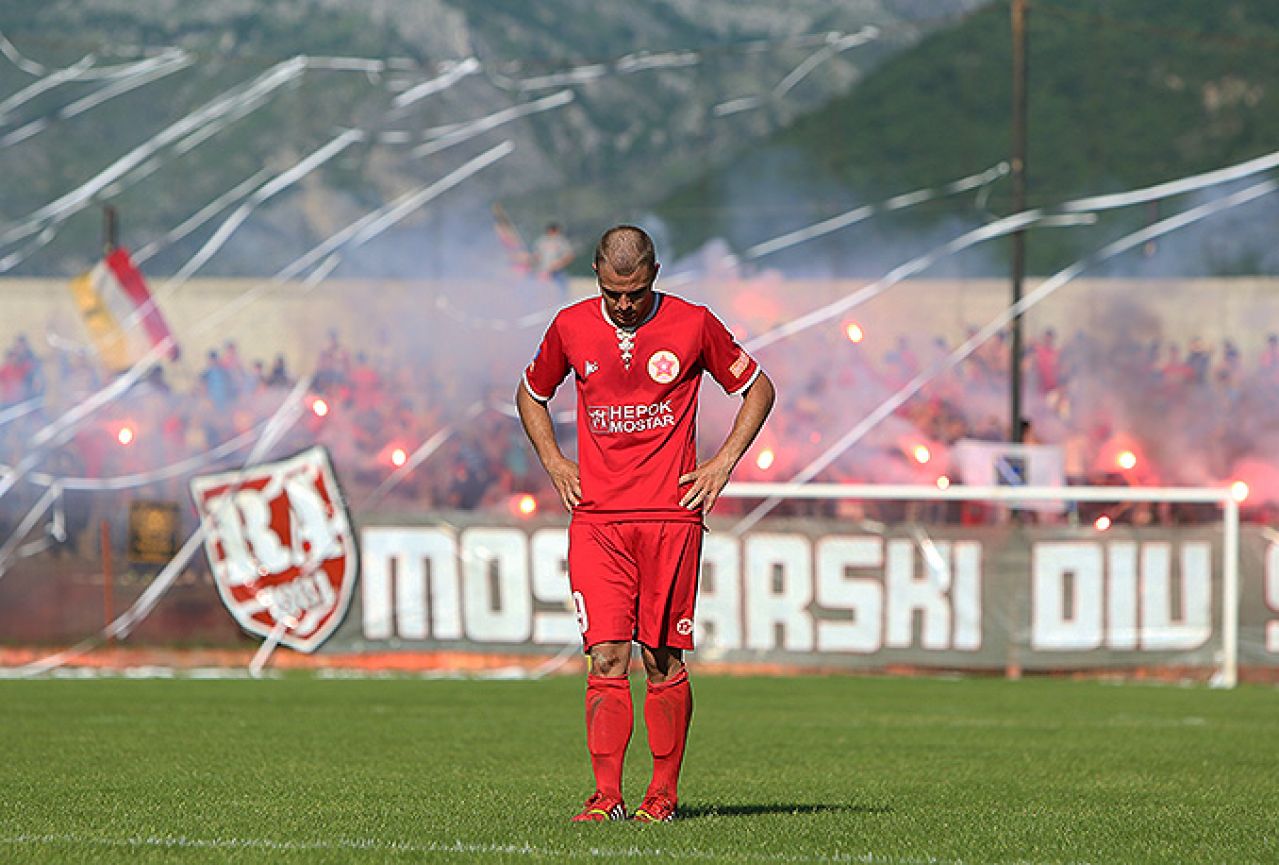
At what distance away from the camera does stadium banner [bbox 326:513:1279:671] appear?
64.1 ft

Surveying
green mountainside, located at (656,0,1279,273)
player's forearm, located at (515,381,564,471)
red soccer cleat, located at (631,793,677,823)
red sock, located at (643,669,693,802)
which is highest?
green mountainside, located at (656,0,1279,273)

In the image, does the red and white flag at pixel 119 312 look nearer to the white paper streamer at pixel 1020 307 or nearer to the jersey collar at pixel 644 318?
the white paper streamer at pixel 1020 307

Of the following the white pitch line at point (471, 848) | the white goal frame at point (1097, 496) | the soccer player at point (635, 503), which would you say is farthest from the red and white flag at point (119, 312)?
the white pitch line at point (471, 848)

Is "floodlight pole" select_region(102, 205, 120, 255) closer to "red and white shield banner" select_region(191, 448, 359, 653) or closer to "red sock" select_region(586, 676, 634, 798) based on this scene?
"red and white shield banner" select_region(191, 448, 359, 653)

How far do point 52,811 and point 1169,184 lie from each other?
19699 millimetres

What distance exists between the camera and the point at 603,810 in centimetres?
775

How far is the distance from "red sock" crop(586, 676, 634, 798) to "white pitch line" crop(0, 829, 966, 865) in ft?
2.94

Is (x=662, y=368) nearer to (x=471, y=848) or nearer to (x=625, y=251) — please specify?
(x=625, y=251)

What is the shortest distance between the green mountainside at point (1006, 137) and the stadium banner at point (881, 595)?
5.41m

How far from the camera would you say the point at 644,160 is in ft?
88.6

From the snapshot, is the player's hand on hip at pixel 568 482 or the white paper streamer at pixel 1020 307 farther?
the white paper streamer at pixel 1020 307

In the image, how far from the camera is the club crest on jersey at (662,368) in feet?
25.4

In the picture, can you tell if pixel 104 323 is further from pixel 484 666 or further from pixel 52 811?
pixel 52 811

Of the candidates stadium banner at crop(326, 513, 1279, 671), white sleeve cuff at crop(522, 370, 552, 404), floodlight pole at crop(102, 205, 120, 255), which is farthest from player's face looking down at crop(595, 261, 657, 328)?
floodlight pole at crop(102, 205, 120, 255)
